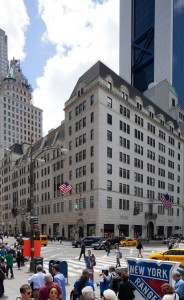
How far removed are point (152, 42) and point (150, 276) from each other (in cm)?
12963

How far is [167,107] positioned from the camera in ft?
322

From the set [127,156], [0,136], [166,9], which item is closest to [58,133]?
[127,156]

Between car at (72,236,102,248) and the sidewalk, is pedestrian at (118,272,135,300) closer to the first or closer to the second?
the sidewalk

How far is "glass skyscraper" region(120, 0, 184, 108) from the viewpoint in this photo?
382 feet

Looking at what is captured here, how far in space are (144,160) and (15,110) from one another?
9938 centimetres

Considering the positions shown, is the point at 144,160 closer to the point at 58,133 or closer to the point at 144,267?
the point at 58,133

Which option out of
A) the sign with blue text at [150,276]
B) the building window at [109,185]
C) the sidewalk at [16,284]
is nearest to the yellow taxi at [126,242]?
the building window at [109,185]

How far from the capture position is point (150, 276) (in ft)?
34.2

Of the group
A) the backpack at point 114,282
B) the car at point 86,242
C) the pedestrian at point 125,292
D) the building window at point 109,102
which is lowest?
the car at point 86,242

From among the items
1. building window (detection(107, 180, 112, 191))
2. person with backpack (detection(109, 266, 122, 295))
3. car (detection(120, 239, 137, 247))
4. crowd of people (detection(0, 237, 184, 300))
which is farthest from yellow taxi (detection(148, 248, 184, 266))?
building window (detection(107, 180, 112, 191))

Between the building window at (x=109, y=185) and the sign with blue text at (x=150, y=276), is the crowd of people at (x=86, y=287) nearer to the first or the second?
the sign with blue text at (x=150, y=276)

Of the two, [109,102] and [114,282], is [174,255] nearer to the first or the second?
[114,282]

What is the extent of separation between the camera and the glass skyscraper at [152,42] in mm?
116500

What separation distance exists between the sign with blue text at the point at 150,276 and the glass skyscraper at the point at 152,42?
358ft
